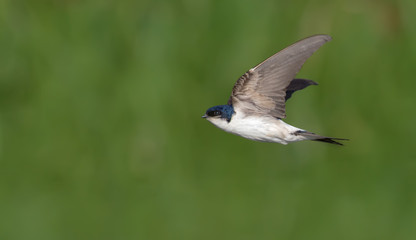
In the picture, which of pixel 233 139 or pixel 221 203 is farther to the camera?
Answer: pixel 221 203

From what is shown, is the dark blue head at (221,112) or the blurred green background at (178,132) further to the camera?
the blurred green background at (178,132)

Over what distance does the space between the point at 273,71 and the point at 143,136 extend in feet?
10.7

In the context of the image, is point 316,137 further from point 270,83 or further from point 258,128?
point 270,83

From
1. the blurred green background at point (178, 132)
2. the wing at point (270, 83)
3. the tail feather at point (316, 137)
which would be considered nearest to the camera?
the tail feather at point (316, 137)

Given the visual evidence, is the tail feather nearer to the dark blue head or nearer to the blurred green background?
the dark blue head

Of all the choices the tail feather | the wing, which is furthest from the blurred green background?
the tail feather

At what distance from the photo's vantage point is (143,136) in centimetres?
568

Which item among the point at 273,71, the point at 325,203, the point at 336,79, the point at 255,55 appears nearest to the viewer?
the point at 273,71

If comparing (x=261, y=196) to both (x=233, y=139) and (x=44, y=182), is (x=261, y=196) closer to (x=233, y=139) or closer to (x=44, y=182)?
(x=233, y=139)

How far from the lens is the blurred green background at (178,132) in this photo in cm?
544

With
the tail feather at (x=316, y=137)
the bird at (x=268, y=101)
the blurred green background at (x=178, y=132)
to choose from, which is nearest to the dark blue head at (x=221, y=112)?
the bird at (x=268, y=101)

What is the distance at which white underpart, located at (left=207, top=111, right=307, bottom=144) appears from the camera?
227cm

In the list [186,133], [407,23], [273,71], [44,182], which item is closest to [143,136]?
[186,133]

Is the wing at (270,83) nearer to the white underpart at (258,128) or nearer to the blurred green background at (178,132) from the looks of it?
the white underpart at (258,128)
